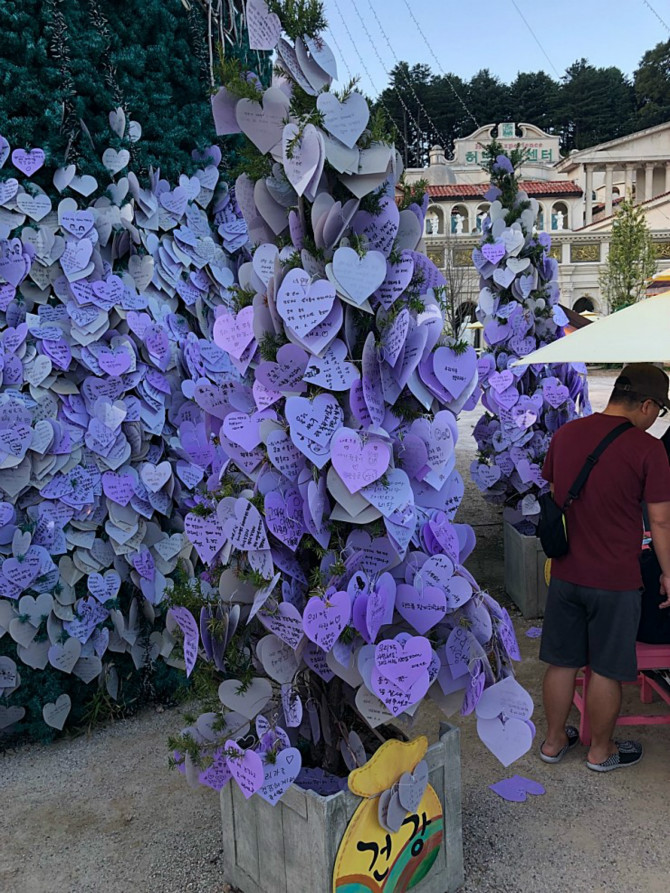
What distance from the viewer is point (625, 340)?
2.96 m

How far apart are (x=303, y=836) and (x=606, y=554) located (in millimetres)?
1523

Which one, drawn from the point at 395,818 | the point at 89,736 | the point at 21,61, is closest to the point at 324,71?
the point at 21,61

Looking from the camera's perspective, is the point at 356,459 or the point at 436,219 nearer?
the point at 356,459

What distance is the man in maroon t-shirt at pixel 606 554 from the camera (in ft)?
8.98

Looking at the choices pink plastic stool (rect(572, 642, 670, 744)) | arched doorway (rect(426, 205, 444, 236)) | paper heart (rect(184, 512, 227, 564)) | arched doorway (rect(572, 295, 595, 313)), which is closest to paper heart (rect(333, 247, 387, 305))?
paper heart (rect(184, 512, 227, 564))

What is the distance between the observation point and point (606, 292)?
30.8 m

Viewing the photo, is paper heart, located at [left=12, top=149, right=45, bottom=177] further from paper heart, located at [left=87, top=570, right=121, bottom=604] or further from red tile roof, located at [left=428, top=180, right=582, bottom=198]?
red tile roof, located at [left=428, top=180, right=582, bottom=198]

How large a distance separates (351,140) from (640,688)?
301cm

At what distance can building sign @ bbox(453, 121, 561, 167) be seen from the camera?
47.1 metres

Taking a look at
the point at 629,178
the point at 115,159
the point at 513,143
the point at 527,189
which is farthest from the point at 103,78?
the point at 513,143

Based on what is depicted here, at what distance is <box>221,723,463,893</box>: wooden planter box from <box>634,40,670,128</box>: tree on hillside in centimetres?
6375

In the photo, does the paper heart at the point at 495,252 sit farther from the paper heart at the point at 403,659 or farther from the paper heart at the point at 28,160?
the paper heart at the point at 403,659

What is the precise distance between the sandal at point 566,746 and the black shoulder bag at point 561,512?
2.75ft

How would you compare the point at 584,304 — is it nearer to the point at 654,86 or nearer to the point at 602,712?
the point at 654,86
